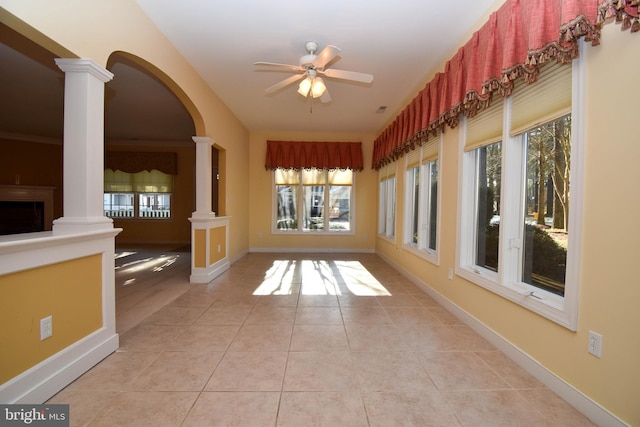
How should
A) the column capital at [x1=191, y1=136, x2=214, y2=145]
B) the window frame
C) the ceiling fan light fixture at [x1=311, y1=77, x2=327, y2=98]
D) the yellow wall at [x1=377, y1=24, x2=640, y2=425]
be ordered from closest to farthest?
the yellow wall at [x1=377, y1=24, x2=640, y2=425]
the ceiling fan light fixture at [x1=311, y1=77, x2=327, y2=98]
the column capital at [x1=191, y1=136, x2=214, y2=145]
the window frame

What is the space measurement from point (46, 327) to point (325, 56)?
113 inches

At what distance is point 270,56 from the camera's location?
10.8 ft

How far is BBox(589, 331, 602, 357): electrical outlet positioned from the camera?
1492 millimetres

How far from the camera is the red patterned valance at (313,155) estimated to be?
21.9 feet

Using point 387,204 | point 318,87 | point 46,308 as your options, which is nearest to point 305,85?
point 318,87

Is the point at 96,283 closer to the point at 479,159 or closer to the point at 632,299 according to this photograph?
the point at 632,299

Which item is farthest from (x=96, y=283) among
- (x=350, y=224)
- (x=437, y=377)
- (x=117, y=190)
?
(x=117, y=190)

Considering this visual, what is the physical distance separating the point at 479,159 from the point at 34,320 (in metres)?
3.54

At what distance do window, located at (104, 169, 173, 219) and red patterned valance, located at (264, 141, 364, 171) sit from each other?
348 centimetres

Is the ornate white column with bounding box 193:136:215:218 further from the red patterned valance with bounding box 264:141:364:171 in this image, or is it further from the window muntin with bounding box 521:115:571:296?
the window muntin with bounding box 521:115:571:296

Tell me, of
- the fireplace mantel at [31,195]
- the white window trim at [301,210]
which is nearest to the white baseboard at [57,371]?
the white window trim at [301,210]

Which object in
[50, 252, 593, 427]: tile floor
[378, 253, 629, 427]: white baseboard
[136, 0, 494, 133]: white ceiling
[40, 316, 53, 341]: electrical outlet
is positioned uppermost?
[136, 0, 494, 133]: white ceiling

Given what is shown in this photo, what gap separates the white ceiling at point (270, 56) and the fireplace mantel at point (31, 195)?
178 cm

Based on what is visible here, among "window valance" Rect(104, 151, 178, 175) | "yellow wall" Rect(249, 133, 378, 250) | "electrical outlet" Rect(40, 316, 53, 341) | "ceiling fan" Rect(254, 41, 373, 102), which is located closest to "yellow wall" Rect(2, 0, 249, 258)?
"ceiling fan" Rect(254, 41, 373, 102)
